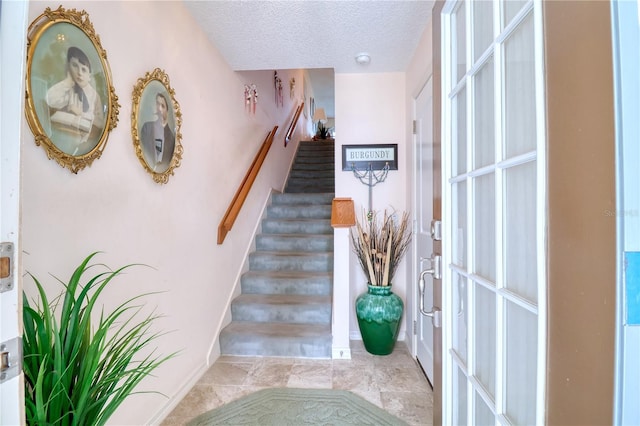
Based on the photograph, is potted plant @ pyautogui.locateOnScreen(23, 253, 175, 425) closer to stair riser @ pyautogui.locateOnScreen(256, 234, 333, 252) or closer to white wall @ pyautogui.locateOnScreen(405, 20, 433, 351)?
white wall @ pyautogui.locateOnScreen(405, 20, 433, 351)

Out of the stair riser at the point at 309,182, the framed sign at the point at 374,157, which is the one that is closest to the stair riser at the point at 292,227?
the framed sign at the point at 374,157

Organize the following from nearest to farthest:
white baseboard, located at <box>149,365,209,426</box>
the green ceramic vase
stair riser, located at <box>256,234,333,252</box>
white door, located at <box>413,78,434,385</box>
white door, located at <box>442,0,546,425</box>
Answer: white door, located at <box>442,0,546,425</box> < white baseboard, located at <box>149,365,209,426</box> < white door, located at <box>413,78,434,385</box> < the green ceramic vase < stair riser, located at <box>256,234,333,252</box>

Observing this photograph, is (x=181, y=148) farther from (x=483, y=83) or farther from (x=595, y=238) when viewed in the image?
(x=595, y=238)

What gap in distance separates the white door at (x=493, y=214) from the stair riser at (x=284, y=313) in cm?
163

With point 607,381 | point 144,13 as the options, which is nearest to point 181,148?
point 144,13

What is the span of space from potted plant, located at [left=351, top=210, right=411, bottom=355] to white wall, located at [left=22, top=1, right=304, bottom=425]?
118 centimetres

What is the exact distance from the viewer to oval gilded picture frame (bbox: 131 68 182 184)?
145cm

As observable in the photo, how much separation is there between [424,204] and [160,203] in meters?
1.79

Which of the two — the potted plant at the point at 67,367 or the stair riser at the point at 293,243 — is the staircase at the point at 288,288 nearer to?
the stair riser at the point at 293,243

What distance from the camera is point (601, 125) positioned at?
45 centimetres

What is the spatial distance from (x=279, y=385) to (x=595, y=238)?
2010 mm

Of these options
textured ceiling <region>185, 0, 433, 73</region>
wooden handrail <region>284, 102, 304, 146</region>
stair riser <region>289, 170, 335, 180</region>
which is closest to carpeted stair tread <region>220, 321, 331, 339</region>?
textured ceiling <region>185, 0, 433, 73</region>

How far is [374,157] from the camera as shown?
2.74 m

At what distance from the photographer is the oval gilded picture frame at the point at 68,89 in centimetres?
93
